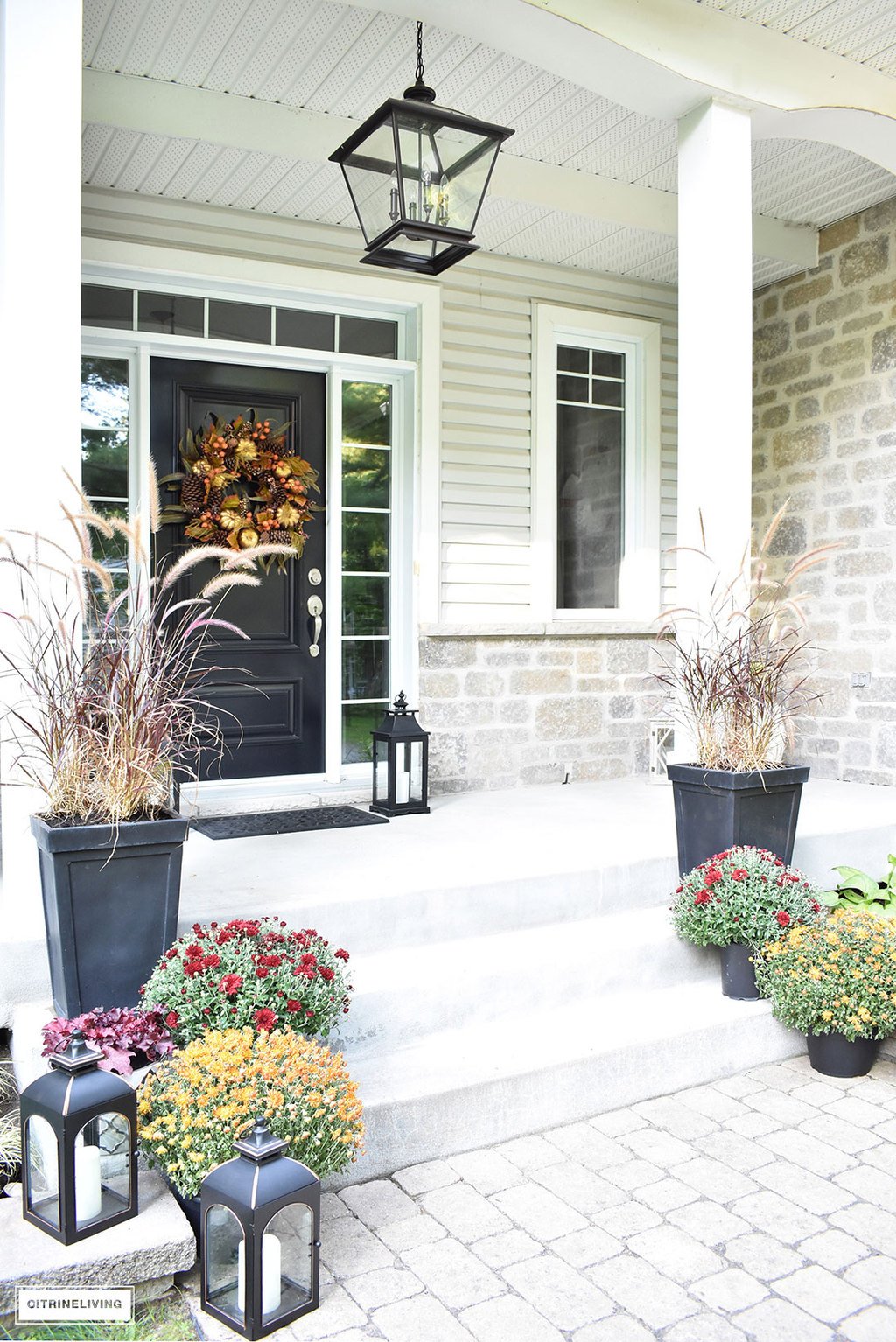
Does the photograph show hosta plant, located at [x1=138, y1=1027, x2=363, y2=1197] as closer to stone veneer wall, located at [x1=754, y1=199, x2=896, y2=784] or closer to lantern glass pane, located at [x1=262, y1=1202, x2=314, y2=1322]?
lantern glass pane, located at [x1=262, y1=1202, x2=314, y2=1322]

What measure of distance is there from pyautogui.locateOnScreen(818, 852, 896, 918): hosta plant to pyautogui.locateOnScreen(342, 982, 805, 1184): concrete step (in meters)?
0.72

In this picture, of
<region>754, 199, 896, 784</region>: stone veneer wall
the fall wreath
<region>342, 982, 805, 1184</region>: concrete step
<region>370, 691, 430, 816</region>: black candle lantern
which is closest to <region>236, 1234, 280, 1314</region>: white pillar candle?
<region>342, 982, 805, 1184</region>: concrete step

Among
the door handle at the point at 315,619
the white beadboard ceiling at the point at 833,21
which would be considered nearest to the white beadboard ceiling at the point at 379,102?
the white beadboard ceiling at the point at 833,21

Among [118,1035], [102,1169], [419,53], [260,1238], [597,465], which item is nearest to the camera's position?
[260,1238]

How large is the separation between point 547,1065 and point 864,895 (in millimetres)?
1825

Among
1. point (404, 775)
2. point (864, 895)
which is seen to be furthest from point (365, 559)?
point (864, 895)

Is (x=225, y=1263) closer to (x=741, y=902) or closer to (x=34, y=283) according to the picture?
(x=741, y=902)

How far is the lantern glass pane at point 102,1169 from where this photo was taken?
6.74 feet

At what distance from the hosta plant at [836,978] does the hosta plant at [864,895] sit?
56cm

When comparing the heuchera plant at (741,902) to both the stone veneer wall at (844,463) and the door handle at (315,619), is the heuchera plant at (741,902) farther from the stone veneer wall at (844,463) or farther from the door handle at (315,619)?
the door handle at (315,619)

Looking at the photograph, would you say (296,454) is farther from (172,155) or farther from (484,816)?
(484,816)

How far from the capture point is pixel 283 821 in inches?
177

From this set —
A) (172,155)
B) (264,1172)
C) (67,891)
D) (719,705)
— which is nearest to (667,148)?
(172,155)

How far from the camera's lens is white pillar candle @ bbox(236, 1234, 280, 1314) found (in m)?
1.95
